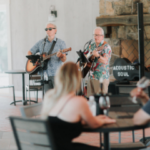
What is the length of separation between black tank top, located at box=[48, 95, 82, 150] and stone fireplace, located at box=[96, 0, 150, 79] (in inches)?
169

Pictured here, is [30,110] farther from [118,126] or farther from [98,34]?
[98,34]

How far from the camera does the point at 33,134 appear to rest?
1.58 m

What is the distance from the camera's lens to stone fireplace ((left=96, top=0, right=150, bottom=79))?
5633mm

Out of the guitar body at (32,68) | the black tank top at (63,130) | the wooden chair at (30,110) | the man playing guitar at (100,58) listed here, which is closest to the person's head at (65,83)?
the black tank top at (63,130)

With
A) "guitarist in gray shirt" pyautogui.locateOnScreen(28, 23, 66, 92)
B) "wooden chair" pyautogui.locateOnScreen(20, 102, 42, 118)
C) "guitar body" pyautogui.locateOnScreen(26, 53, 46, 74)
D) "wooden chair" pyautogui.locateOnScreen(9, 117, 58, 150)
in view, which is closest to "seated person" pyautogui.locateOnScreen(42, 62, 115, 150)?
"wooden chair" pyautogui.locateOnScreen(9, 117, 58, 150)

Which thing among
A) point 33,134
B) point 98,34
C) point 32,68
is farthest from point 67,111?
point 32,68

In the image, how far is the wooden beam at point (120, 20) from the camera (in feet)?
18.0

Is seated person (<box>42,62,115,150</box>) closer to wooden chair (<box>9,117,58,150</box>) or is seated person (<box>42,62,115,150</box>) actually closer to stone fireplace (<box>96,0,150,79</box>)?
wooden chair (<box>9,117,58,150</box>)

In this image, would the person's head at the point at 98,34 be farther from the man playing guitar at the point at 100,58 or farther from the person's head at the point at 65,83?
the person's head at the point at 65,83

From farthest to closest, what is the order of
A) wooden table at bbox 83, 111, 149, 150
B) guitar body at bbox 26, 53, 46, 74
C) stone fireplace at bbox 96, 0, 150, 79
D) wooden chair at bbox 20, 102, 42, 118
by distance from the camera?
1. stone fireplace at bbox 96, 0, 150, 79
2. guitar body at bbox 26, 53, 46, 74
3. wooden chair at bbox 20, 102, 42, 118
4. wooden table at bbox 83, 111, 149, 150

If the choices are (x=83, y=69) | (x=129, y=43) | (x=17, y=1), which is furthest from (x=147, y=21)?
(x=17, y=1)

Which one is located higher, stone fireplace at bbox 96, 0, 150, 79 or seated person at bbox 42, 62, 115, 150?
stone fireplace at bbox 96, 0, 150, 79

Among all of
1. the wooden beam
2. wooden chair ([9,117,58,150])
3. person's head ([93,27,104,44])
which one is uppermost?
the wooden beam

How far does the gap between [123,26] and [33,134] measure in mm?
4650
